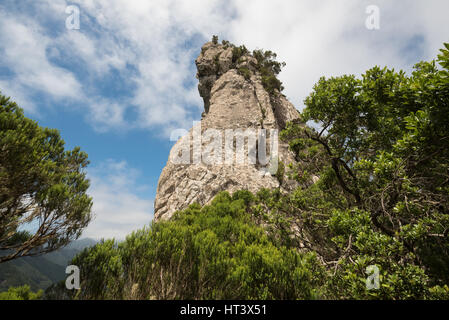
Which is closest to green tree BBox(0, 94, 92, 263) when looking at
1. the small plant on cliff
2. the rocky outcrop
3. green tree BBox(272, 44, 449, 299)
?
the rocky outcrop

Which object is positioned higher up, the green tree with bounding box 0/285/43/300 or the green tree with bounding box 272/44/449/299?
the green tree with bounding box 272/44/449/299

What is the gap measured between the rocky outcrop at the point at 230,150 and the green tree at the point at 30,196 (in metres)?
8.61

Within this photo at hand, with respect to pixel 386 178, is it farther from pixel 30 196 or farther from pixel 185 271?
pixel 30 196

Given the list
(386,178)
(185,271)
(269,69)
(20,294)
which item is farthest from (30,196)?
(269,69)

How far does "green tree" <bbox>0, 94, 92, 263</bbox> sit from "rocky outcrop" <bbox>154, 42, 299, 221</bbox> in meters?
8.61

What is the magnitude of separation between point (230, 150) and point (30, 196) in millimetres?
15825

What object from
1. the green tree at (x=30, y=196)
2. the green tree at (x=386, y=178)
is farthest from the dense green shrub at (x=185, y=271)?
the green tree at (x=30, y=196)

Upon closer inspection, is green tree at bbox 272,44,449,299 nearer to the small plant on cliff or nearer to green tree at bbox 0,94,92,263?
green tree at bbox 0,94,92,263

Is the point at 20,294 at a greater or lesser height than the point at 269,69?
lesser

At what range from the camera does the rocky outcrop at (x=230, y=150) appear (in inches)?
710

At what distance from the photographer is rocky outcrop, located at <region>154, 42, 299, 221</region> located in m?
18.0

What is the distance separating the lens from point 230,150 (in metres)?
20.2

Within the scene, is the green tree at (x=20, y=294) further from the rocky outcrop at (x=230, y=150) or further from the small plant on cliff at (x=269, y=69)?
→ the small plant on cliff at (x=269, y=69)
